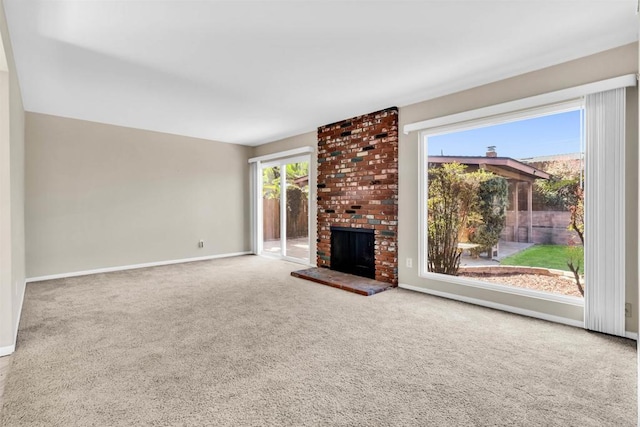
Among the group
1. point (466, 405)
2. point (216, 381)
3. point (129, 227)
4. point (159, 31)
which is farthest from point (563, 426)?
point (129, 227)

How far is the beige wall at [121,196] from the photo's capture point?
4.61 metres

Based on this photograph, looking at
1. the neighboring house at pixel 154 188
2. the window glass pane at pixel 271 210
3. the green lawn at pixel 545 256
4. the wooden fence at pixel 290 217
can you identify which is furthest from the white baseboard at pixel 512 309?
the window glass pane at pixel 271 210

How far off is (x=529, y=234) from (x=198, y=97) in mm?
4039

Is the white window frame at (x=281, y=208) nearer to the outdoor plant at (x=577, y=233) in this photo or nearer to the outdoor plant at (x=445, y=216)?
the outdoor plant at (x=445, y=216)

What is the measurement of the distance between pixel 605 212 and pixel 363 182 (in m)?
2.70

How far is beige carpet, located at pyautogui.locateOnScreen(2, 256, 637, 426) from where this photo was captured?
1695mm

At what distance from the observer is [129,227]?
536cm

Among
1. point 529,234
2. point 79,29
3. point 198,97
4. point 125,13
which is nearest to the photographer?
point 125,13

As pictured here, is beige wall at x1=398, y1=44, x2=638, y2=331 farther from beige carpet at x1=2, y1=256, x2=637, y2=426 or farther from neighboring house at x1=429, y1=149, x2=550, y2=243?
neighboring house at x1=429, y1=149, x2=550, y2=243

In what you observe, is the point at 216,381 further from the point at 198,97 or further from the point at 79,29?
the point at 198,97

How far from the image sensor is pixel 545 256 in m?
3.19

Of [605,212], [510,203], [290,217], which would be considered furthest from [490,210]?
[290,217]

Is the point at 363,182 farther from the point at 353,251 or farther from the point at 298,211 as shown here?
the point at 298,211

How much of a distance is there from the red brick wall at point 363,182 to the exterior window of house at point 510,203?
18.6 inches
